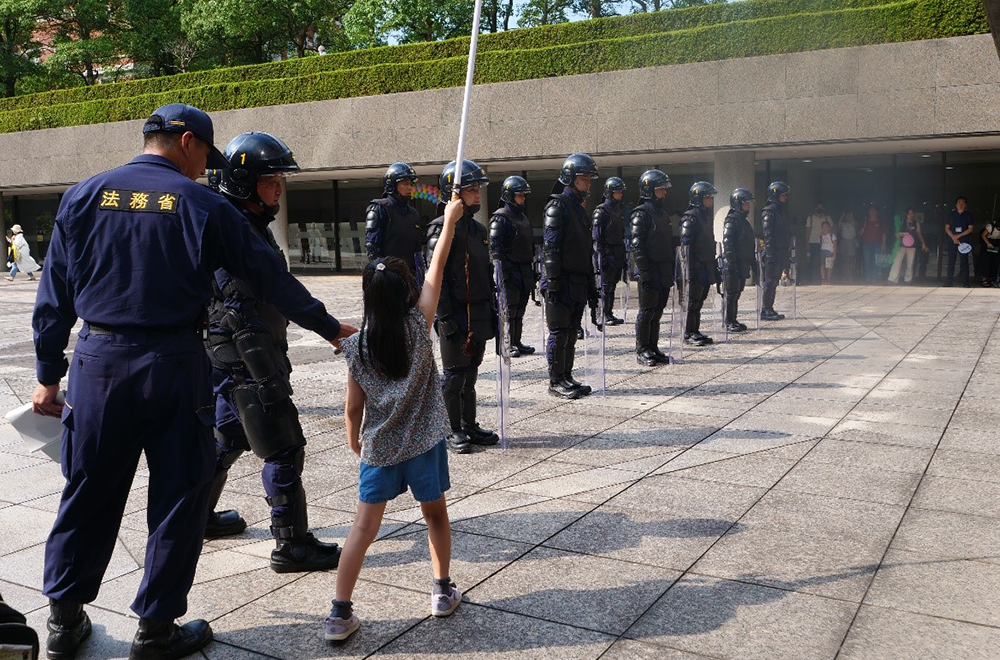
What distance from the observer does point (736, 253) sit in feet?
42.3

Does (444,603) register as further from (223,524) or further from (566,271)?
(566,271)

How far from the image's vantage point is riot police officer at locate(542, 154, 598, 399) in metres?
8.28

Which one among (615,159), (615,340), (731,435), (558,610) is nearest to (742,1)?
(615,159)

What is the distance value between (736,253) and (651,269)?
3.25 m

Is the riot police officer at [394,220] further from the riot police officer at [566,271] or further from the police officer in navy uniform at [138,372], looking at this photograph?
the police officer in navy uniform at [138,372]

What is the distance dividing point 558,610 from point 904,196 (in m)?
21.3

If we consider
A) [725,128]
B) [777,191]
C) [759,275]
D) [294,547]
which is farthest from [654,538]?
[725,128]

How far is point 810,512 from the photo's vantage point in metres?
4.86

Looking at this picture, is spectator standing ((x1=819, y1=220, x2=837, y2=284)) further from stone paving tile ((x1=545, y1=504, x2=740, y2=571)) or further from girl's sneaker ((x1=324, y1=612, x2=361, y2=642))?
girl's sneaker ((x1=324, y1=612, x2=361, y2=642))

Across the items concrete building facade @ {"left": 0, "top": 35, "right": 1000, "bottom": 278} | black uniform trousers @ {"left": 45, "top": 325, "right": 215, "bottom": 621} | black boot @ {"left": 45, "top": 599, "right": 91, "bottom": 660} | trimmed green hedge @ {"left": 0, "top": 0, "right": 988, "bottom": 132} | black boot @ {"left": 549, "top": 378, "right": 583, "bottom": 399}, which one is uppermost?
trimmed green hedge @ {"left": 0, "top": 0, "right": 988, "bottom": 132}

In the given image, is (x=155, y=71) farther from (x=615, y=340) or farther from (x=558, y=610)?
(x=558, y=610)

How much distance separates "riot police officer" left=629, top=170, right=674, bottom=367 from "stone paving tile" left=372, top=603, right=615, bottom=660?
6.77 meters

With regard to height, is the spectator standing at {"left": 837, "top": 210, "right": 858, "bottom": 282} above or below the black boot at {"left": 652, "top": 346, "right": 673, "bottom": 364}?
above

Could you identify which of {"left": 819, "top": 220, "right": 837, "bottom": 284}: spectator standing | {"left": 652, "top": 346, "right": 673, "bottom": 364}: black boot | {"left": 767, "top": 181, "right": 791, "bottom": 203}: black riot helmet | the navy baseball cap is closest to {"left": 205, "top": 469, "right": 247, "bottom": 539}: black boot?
the navy baseball cap
